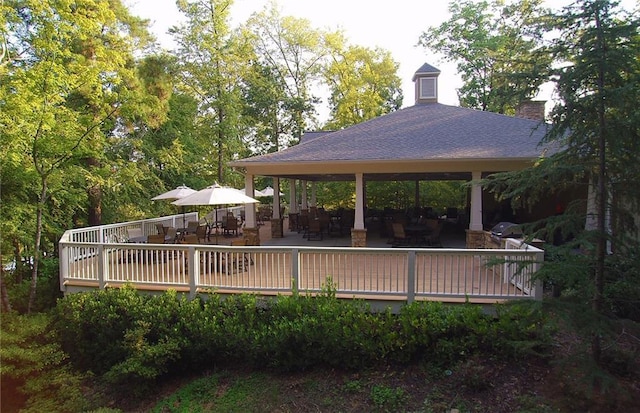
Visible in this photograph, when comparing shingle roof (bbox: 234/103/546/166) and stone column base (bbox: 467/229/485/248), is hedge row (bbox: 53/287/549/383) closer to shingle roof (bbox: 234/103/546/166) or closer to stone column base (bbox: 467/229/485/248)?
stone column base (bbox: 467/229/485/248)

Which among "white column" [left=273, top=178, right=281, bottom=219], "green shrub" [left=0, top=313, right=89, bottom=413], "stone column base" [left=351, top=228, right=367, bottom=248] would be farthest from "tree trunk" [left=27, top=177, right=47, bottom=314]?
"stone column base" [left=351, top=228, right=367, bottom=248]

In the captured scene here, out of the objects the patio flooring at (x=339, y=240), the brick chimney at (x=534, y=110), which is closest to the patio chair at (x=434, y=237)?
the patio flooring at (x=339, y=240)

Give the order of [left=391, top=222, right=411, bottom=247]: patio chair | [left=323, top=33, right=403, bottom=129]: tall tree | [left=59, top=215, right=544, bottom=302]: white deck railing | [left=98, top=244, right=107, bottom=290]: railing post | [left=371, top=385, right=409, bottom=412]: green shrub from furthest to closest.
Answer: [left=323, top=33, right=403, bottom=129]: tall tree, [left=391, top=222, right=411, bottom=247]: patio chair, [left=98, top=244, right=107, bottom=290]: railing post, [left=59, top=215, right=544, bottom=302]: white deck railing, [left=371, top=385, right=409, bottom=412]: green shrub

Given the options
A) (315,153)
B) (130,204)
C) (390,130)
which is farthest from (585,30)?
(130,204)

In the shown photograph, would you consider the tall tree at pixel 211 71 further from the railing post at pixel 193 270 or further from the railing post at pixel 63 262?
the railing post at pixel 193 270

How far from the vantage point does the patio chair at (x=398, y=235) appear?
395 inches

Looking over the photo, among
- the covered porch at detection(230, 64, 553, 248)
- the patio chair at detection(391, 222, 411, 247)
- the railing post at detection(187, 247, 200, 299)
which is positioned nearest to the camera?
the railing post at detection(187, 247, 200, 299)

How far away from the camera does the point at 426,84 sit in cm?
1480

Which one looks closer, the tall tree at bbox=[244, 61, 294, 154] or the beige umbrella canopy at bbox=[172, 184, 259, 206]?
the beige umbrella canopy at bbox=[172, 184, 259, 206]

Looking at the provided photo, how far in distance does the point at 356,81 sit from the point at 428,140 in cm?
1618

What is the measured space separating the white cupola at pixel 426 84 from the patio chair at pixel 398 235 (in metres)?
6.39

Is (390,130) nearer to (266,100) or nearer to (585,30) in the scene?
(585,30)

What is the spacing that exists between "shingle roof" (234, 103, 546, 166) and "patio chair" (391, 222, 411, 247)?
73.5 inches

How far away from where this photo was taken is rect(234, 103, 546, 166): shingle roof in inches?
384
